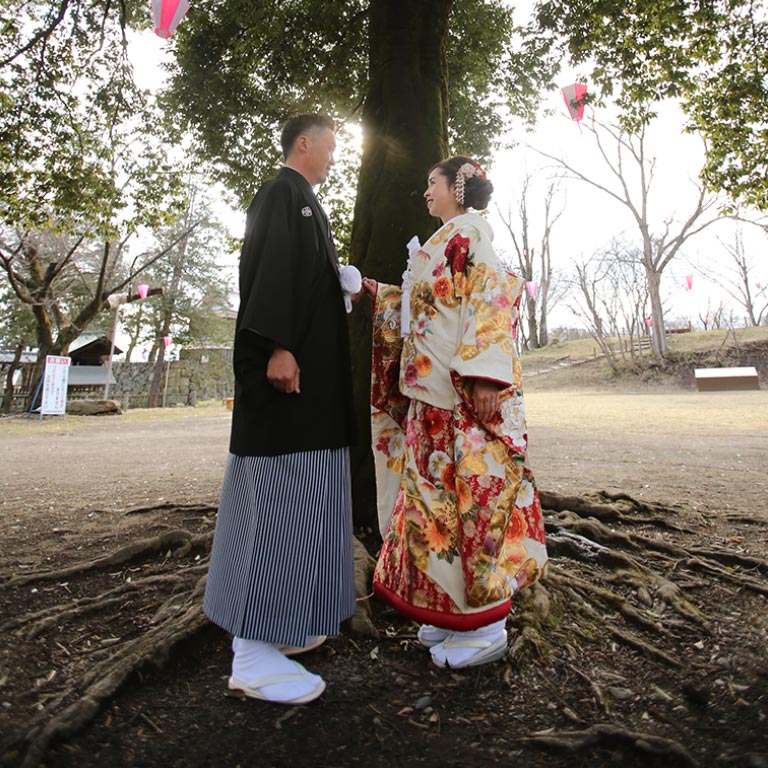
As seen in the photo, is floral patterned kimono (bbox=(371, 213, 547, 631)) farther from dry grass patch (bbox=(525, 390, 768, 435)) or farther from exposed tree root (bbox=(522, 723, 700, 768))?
dry grass patch (bbox=(525, 390, 768, 435))

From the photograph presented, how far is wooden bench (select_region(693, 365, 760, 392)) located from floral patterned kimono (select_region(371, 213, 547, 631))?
66.4ft

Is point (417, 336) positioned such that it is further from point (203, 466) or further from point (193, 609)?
point (203, 466)

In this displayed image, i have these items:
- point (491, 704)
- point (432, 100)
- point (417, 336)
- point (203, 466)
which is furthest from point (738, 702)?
point (203, 466)

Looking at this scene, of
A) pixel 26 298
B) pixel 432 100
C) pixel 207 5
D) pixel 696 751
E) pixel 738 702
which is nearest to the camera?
pixel 696 751

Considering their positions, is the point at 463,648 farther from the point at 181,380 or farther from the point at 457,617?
Answer: the point at 181,380

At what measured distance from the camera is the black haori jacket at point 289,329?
180 centimetres

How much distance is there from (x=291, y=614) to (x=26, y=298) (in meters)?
17.7

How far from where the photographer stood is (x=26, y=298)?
15859mm

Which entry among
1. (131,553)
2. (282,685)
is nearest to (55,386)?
(131,553)

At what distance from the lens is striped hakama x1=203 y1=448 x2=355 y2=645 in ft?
5.83

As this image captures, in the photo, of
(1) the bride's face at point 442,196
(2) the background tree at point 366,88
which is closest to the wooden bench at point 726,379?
(2) the background tree at point 366,88

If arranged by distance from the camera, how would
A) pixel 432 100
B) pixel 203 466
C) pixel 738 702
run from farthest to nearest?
pixel 203 466 → pixel 432 100 → pixel 738 702

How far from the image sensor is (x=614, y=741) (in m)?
1.54

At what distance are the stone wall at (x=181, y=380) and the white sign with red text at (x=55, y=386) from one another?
9503mm
